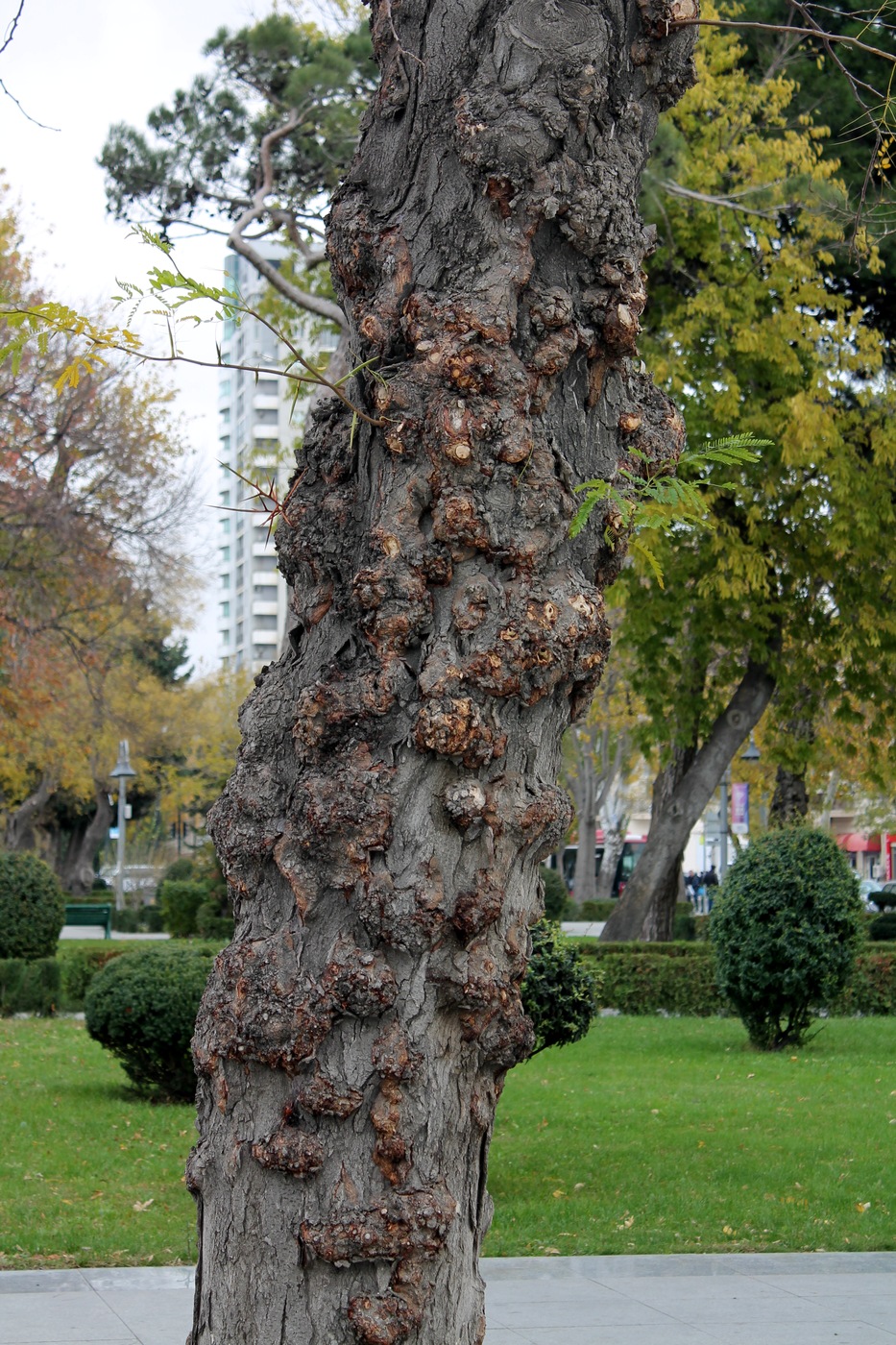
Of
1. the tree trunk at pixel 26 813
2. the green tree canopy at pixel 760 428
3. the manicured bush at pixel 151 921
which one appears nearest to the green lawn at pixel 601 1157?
the green tree canopy at pixel 760 428

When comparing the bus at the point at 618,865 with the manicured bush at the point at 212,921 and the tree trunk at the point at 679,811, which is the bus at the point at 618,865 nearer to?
the manicured bush at the point at 212,921

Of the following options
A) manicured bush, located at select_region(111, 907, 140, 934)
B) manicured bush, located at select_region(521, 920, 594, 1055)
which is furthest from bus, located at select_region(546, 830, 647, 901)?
manicured bush, located at select_region(521, 920, 594, 1055)

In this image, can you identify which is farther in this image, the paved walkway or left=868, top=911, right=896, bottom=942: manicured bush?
left=868, top=911, right=896, bottom=942: manicured bush

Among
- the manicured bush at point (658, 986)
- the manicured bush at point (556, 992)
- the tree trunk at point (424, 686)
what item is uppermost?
the tree trunk at point (424, 686)

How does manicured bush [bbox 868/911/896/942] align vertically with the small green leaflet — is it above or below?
below

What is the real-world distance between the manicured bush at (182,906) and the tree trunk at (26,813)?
1320cm

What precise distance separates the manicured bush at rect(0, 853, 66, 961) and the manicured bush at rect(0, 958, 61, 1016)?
1.53 m

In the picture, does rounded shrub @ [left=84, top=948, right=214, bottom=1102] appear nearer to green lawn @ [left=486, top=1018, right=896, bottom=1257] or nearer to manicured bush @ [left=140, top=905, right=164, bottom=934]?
green lawn @ [left=486, top=1018, right=896, bottom=1257]

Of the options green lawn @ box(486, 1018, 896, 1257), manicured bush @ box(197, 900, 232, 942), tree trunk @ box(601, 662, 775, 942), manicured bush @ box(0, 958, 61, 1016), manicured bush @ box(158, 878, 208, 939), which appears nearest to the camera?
green lawn @ box(486, 1018, 896, 1257)

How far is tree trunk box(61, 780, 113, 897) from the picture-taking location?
44.7m

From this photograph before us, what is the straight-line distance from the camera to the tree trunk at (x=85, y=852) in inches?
1761

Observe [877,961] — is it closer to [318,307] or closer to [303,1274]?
[318,307]

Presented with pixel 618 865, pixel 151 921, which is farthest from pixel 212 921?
pixel 618 865

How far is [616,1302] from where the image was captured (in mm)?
5887
